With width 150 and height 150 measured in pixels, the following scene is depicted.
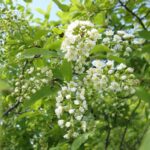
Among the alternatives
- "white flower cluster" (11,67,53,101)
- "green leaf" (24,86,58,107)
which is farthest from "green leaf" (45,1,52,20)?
"green leaf" (24,86,58,107)

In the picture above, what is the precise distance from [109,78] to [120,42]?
1.13 feet

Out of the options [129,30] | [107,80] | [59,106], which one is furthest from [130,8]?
[59,106]

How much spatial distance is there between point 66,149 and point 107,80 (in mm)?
564

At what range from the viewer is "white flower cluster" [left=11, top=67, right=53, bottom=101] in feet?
7.83

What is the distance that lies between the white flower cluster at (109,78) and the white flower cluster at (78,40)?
22 cm

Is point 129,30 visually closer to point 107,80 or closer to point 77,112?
A: point 107,80

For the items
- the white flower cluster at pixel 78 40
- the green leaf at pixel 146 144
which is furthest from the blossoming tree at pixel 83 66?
the green leaf at pixel 146 144

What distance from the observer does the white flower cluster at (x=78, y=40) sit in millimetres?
1632

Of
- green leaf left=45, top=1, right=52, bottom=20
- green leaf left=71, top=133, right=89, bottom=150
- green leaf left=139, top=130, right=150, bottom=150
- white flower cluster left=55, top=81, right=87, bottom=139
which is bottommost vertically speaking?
green leaf left=71, top=133, right=89, bottom=150

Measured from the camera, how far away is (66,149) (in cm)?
226

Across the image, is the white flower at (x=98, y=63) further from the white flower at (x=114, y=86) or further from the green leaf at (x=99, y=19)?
the green leaf at (x=99, y=19)

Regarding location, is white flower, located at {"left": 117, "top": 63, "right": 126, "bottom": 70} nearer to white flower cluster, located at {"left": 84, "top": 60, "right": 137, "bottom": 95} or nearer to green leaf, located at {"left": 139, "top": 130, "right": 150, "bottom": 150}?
white flower cluster, located at {"left": 84, "top": 60, "right": 137, "bottom": 95}

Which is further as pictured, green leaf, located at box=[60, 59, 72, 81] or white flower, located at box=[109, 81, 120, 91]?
white flower, located at box=[109, 81, 120, 91]

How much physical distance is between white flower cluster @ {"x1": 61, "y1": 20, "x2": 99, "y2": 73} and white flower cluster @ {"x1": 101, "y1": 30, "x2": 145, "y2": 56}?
0.51m
